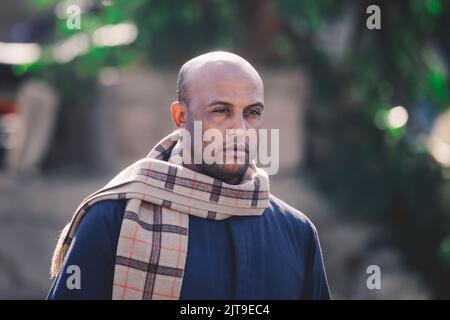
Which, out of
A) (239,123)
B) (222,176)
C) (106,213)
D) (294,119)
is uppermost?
(294,119)

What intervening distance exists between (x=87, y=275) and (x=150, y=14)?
5.89 metres

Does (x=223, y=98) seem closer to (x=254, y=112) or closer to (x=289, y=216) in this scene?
(x=254, y=112)

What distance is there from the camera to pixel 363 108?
28.6 feet

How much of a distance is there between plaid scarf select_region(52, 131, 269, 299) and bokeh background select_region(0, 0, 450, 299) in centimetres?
463

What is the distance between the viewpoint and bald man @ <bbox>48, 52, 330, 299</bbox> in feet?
8.93

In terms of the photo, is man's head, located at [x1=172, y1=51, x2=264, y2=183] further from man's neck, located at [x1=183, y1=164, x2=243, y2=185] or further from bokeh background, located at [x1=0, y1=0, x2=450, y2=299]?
bokeh background, located at [x1=0, y1=0, x2=450, y2=299]

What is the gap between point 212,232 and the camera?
286 cm

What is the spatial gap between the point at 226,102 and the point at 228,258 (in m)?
0.48

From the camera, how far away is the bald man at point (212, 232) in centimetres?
272

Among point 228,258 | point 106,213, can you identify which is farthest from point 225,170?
point 106,213

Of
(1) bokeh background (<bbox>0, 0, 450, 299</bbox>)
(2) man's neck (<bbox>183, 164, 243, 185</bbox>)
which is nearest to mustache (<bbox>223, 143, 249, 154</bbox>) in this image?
(2) man's neck (<bbox>183, 164, 243, 185</bbox>)

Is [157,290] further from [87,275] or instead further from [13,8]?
[13,8]

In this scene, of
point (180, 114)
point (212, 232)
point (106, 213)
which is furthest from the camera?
point (180, 114)
